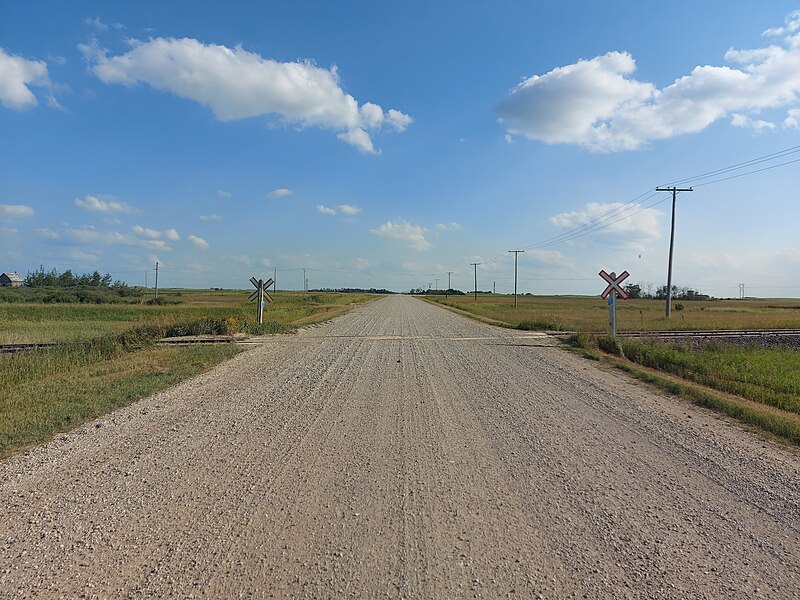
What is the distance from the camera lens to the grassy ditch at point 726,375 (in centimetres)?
838

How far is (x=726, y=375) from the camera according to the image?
12445 millimetres

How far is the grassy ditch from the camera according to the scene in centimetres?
838

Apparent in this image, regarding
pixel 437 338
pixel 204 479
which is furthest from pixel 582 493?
pixel 437 338

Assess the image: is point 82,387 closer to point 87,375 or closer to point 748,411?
point 87,375

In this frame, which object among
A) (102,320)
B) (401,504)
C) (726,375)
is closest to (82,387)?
(401,504)

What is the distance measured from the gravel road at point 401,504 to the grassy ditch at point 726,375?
857 millimetres

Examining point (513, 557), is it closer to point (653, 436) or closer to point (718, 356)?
point (653, 436)

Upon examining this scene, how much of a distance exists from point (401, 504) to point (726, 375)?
36.9ft

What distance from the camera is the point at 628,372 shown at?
43.3 ft

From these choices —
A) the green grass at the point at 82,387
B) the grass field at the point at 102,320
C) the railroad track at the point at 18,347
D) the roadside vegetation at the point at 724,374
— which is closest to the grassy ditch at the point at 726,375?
the roadside vegetation at the point at 724,374

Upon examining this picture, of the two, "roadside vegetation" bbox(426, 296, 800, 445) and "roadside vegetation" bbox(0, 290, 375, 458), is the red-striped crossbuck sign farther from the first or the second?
"roadside vegetation" bbox(0, 290, 375, 458)

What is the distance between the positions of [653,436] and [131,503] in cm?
628

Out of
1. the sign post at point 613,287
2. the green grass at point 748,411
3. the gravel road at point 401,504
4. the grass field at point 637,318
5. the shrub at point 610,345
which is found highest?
the sign post at point 613,287

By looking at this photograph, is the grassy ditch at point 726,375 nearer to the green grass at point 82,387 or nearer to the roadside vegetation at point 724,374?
the roadside vegetation at point 724,374
